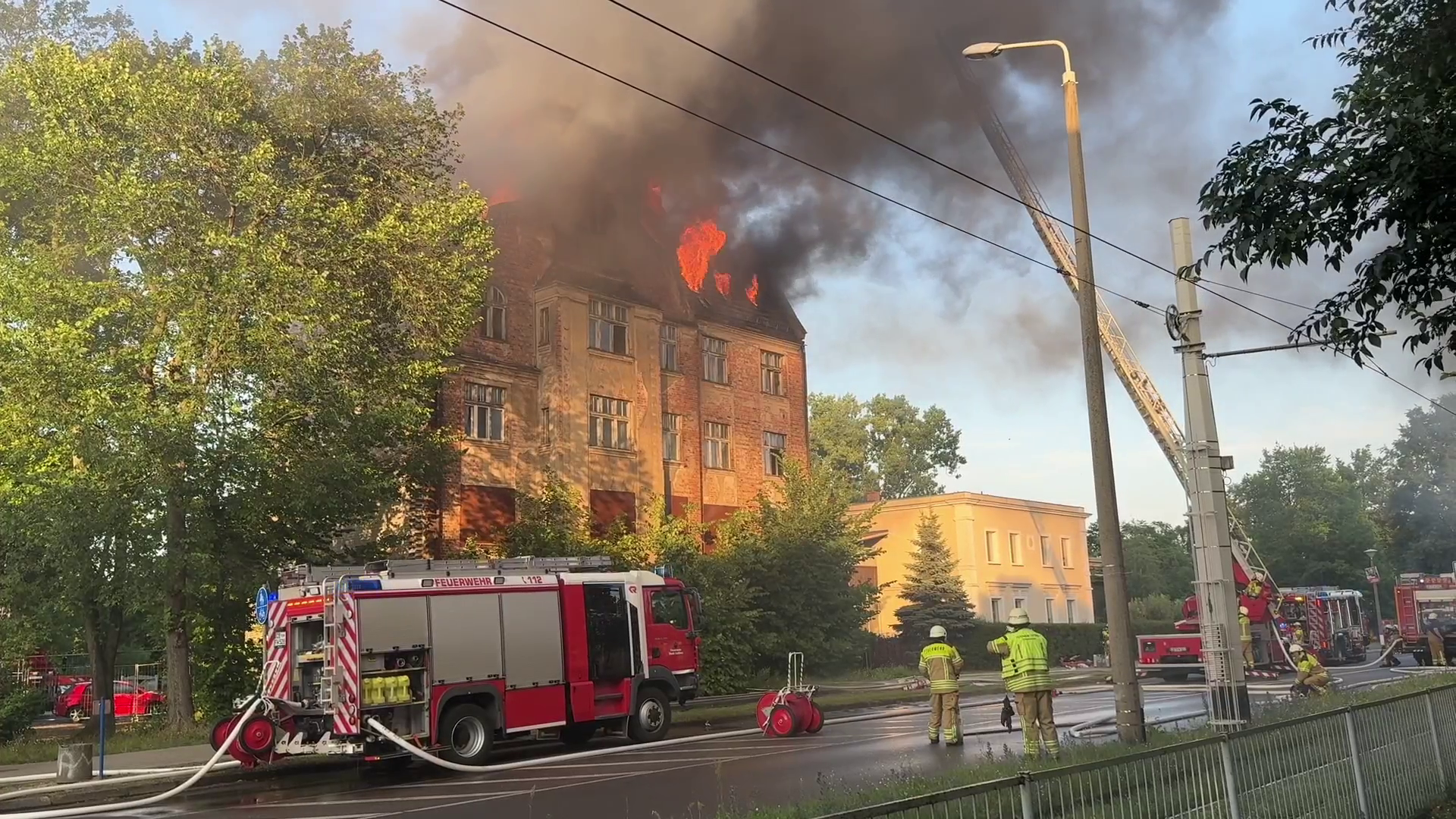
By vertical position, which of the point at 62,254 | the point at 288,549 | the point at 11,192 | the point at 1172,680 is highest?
the point at 11,192

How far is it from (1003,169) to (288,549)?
A: 52.2 ft

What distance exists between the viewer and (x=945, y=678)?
13938 millimetres

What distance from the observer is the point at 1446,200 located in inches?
265

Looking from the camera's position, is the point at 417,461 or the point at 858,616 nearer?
the point at 417,461

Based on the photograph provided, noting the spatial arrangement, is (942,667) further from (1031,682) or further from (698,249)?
(698,249)

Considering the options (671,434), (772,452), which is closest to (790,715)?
(671,434)

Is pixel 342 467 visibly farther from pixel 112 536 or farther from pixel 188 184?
pixel 188 184

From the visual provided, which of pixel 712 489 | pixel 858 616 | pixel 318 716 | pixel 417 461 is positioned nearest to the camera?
pixel 318 716

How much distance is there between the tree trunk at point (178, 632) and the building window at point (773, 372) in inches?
778

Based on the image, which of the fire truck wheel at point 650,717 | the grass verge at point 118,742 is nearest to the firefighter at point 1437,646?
the fire truck wheel at point 650,717

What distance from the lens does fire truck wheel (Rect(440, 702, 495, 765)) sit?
13.9m

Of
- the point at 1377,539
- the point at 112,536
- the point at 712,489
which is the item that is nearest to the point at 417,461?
the point at 112,536

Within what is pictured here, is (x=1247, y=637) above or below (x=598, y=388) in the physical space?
below

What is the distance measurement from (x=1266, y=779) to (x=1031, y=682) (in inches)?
221
